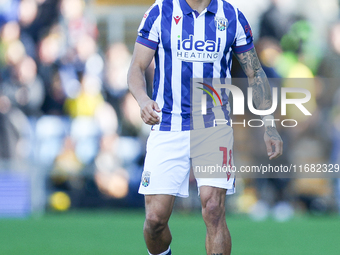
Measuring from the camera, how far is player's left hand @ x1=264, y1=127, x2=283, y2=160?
3.90 meters

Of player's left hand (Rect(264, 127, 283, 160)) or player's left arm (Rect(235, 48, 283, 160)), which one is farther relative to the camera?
player's left arm (Rect(235, 48, 283, 160))

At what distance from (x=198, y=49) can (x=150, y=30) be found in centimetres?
36

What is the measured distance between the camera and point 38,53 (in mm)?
9234

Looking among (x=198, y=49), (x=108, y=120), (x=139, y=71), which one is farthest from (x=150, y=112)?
(x=108, y=120)

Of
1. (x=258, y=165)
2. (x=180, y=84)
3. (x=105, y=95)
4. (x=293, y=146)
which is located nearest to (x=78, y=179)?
(x=105, y=95)

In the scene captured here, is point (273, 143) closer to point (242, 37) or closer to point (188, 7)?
point (242, 37)

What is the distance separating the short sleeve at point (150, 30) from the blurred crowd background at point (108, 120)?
16.7 ft

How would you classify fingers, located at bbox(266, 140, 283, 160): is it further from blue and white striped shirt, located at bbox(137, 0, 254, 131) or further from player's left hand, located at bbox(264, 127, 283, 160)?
blue and white striped shirt, located at bbox(137, 0, 254, 131)

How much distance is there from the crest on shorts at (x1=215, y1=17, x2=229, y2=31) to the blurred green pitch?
261 cm

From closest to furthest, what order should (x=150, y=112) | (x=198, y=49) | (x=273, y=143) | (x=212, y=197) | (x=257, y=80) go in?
1. (x=150, y=112)
2. (x=212, y=197)
3. (x=198, y=49)
4. (x=273, y=143)
5. (x=257, y=80)

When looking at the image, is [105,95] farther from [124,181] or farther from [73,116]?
[124,181]

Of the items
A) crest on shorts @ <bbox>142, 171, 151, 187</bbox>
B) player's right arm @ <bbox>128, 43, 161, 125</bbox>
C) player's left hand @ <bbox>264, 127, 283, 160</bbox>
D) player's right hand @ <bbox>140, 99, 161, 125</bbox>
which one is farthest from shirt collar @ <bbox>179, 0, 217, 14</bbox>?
crest on shorts @ <bbox>142, 171, 151, 187</bbox>

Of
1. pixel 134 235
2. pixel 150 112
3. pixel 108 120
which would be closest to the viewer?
pixel 150 112

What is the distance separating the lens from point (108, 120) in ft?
29.5
